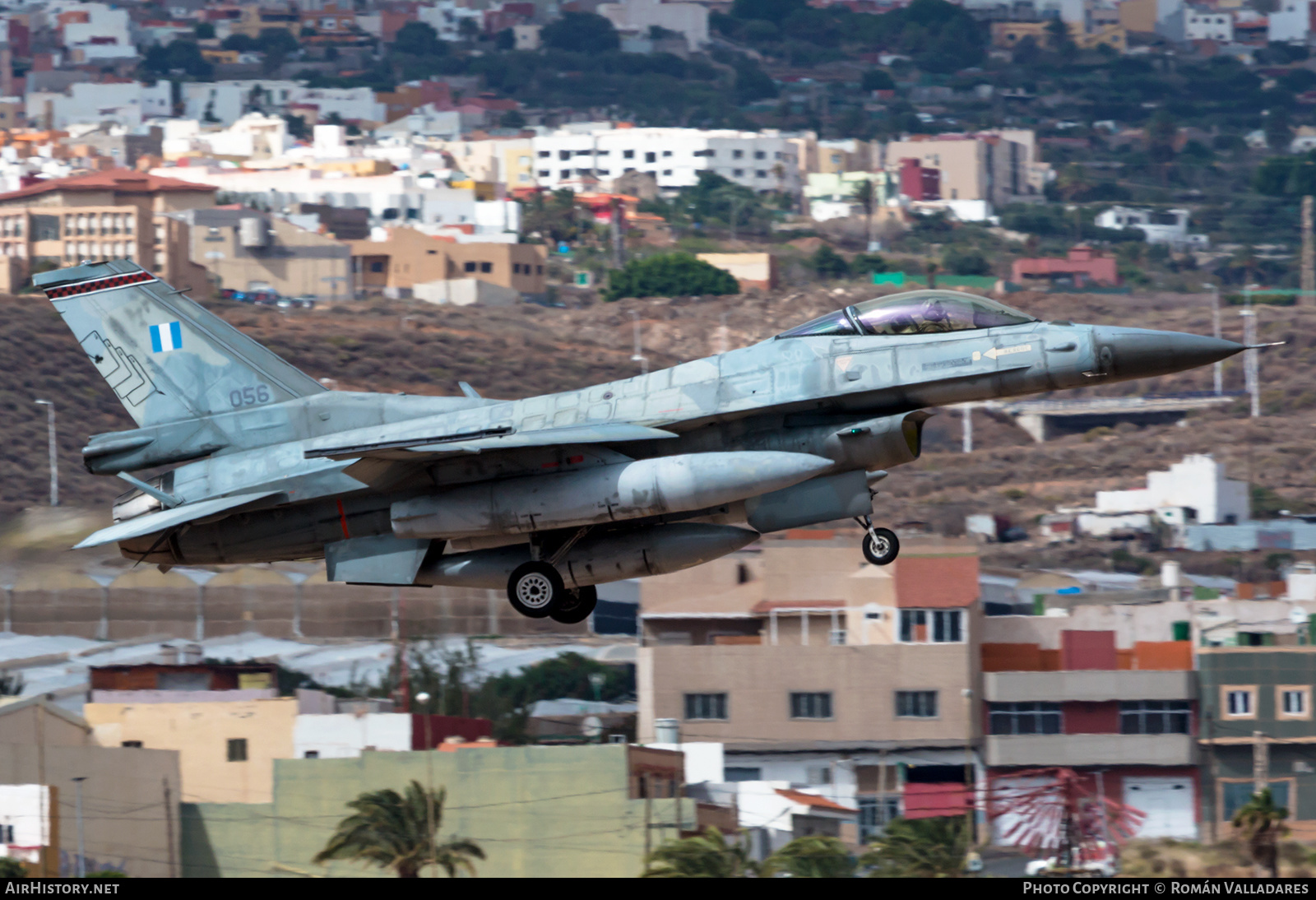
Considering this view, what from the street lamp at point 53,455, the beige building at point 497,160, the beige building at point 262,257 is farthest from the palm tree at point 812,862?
the beige building at point 497,160

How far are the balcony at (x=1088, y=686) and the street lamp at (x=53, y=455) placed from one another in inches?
1354

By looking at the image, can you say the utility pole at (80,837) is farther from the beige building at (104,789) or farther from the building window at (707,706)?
the building window at (707,706)

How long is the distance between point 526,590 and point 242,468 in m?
3.64

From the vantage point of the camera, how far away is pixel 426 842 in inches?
1383

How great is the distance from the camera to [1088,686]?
1721 inches

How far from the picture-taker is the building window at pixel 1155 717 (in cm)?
4412

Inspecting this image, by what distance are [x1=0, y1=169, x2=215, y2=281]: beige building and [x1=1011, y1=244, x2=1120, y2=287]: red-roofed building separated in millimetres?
67436

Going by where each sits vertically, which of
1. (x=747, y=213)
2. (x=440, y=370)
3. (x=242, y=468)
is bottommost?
(x=242, y=468)

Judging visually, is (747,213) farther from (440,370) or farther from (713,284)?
(440,370)

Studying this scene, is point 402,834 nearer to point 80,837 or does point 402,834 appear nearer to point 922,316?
point 80,837

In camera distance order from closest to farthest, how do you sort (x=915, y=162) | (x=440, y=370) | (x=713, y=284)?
(x=440, y=370), (x=713, y=284), (x=915, y=162)

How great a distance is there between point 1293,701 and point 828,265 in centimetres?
9787

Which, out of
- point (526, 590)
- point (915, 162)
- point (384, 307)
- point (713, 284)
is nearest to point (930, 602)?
point (526, 590)

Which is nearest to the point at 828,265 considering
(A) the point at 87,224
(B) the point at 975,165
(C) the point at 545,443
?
(B) the point at 975,165
